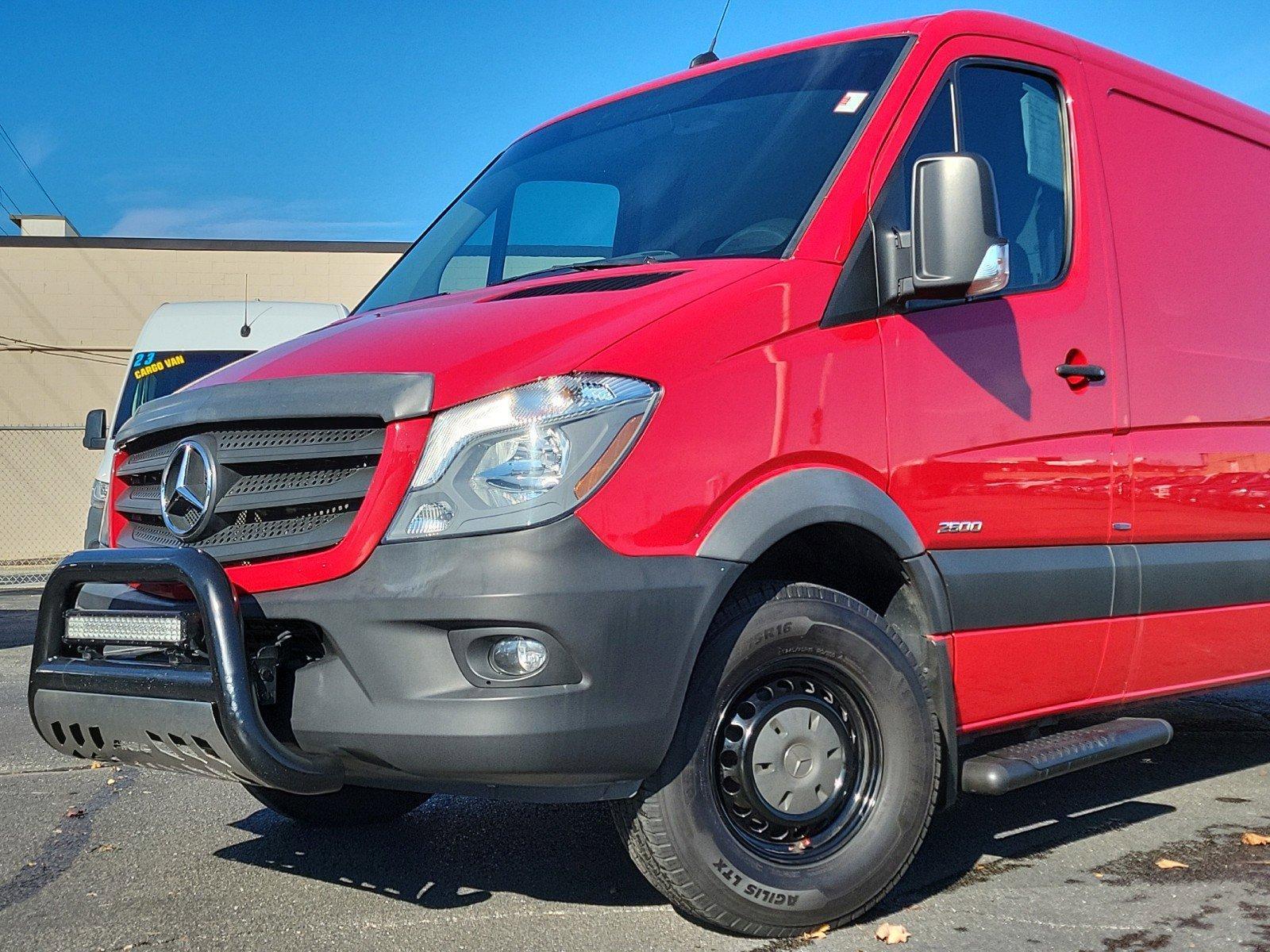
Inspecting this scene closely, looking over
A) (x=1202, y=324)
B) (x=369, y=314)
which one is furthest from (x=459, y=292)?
(x=1202, y=324)

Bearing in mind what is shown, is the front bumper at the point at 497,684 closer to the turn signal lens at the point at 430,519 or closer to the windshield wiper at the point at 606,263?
the turn signal lens at the point at 430,519

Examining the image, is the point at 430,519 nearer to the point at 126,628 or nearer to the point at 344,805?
the point at 126,628

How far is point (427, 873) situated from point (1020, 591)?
77.1 inches

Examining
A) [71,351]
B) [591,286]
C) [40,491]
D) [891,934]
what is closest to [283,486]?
[591,286]

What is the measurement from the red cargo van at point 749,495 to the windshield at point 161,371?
6703 mm

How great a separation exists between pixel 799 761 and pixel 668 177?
72.7 inches

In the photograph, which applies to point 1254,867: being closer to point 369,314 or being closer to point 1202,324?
point 1202,324

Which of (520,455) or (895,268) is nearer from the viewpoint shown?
(520,455)

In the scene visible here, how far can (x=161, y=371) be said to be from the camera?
35.5 feet

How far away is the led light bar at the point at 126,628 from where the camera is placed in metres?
3.14

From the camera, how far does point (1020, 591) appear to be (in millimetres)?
3869

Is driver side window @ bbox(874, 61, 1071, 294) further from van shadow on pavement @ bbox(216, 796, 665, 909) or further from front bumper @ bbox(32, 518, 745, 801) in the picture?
van shadow on pavement @ bbox(216, 796, 665, 909)

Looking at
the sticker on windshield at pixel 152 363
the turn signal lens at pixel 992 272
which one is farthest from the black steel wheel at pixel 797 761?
the sticker on windshield at pixel 152 363

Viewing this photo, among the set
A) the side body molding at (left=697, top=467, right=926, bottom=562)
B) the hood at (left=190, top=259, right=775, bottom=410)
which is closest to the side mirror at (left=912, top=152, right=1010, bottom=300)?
the hood at (left=190, top=259, right=775, bottom=410)
